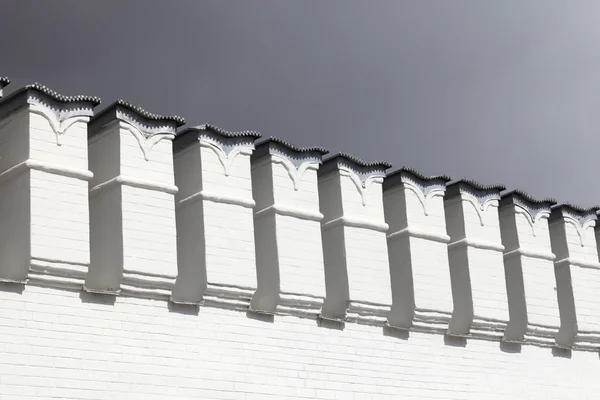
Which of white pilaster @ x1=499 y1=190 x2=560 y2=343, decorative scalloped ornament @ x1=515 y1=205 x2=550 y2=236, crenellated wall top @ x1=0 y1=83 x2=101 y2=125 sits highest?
crenellated wall top @ x1=0 y1=83 x2=101 y2=125

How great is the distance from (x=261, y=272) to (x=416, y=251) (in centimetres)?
168

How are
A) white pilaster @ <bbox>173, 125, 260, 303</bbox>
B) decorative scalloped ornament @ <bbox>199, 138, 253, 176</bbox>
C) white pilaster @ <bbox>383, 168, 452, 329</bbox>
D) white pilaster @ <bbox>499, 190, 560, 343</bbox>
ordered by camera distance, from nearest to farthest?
white pilaster @ <bbox>173, 125, 260, 303</bbox> → decorative scalloped ornament @ <bbox>199, 138, 253, 176</bbox> → white pilaster @ <bbox>383, 168, 452, 329</bbox> → white pilaster @ <bbox>499, 190, 560, 343</bbox>

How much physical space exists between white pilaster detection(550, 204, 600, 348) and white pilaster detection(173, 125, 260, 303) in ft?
13.4

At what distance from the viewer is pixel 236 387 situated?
9164mm

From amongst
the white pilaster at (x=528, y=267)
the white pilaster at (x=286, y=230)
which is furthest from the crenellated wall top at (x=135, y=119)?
the white pilaster at (x=528, y=267)

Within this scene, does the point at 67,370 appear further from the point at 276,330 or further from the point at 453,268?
the point at 453,268

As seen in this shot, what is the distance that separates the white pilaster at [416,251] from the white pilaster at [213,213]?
1.80 metres

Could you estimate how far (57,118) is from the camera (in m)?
8.69

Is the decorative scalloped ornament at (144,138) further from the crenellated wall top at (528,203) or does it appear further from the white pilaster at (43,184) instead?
the crenellated wall top at (528,203)

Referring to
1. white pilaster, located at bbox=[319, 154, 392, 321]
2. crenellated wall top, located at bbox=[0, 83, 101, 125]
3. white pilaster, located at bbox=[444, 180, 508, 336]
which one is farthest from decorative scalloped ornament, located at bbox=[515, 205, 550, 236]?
crenellated wall top, located at bbox=[0, 83, 101, 125]

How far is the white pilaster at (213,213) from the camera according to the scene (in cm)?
931

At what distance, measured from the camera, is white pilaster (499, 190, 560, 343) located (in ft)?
38.0

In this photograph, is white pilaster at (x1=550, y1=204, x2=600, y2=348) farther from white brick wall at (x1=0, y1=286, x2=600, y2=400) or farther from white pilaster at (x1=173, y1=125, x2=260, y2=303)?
white pilaster at (x1=173, y1=125, x2=260, y2=303)

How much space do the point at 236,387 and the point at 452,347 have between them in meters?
2.70
